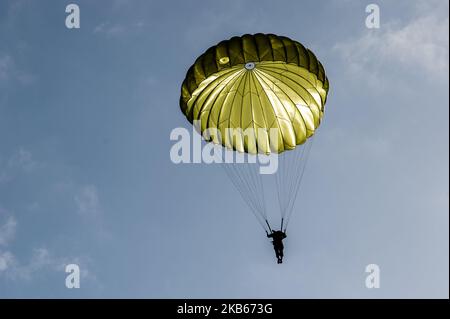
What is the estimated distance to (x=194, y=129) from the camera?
74.4 ft

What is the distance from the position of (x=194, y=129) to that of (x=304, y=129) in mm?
4591

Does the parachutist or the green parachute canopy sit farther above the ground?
the green parachute canopy

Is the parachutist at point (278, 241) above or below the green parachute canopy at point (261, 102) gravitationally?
below

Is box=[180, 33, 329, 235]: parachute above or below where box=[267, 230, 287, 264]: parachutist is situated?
above

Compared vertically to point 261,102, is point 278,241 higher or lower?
lower

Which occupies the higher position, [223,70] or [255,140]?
[223,70]

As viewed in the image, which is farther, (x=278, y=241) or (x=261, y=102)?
(x=261, y=102)

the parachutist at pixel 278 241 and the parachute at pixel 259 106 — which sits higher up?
the parachute at pixel 259 106

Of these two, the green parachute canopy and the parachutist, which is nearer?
the parachutist

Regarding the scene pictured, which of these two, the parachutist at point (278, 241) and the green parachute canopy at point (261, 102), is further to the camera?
the green parachute canopy at point (261, 102)
